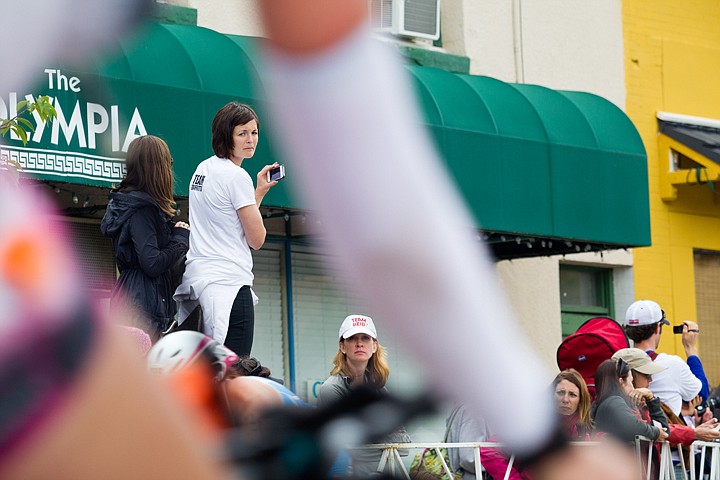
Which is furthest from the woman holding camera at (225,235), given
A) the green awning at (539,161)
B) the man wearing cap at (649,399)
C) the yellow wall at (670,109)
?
the yellow wall at (670,109)

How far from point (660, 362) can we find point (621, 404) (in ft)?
4.11

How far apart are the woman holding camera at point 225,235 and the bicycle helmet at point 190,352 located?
423 centimetres

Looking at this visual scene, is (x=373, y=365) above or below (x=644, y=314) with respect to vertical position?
below

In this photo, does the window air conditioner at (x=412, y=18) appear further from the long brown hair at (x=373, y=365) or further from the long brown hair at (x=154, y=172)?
the long brown hair at (x=154, y=172)

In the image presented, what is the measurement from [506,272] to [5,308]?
1330 centimetres

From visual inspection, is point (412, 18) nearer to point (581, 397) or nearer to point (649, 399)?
point (649, 399)

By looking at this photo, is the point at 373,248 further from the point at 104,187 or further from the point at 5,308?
the point at 104,187

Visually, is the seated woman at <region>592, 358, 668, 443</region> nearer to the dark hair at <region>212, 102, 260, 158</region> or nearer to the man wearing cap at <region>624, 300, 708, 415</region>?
the man wearing cap at <region>624, 300, 708, 415</region>

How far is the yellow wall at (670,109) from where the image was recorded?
50.3 feet

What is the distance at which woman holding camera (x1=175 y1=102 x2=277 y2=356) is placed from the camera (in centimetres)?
569

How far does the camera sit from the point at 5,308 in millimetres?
944

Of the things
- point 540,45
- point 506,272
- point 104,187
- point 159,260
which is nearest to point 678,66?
point 540,45

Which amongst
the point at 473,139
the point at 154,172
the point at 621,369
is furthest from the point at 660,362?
the point at 154,172

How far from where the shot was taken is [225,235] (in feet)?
19.0
